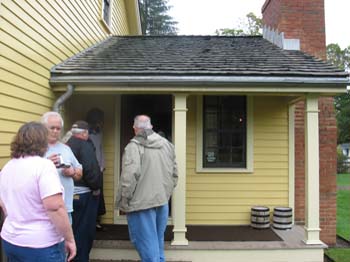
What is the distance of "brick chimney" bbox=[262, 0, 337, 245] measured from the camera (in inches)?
309

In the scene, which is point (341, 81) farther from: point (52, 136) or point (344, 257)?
point (52, 136)

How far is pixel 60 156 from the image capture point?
3.56 meters

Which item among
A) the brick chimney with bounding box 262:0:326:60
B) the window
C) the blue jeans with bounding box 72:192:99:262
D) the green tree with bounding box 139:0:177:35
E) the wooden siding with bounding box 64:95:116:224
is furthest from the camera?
the green tree with bounding box 139:0:177:35

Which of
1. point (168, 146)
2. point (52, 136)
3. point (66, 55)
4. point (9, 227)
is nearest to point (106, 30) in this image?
point (66, 55)

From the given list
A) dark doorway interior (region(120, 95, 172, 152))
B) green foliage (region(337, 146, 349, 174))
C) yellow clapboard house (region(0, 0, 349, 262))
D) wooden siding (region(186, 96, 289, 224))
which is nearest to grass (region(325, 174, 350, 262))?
yellow clapboard house (region(0, 0, 349, 262))

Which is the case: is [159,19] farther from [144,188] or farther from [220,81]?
[144,188]

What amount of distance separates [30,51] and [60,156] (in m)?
2.21

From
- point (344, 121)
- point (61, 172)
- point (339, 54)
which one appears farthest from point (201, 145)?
point (339, 54)

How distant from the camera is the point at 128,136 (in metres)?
7.48

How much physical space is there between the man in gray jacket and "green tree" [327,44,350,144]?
40.8 metres

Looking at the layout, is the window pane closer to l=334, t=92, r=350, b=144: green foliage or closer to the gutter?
the gutter

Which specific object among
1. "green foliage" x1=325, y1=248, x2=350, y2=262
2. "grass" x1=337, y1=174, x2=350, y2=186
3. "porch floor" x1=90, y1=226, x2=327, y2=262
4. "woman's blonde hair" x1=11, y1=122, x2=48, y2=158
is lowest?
"green foliage" x1=325, y1=248, x2=350, y2=262

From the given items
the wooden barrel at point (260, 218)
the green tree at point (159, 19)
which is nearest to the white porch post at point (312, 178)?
the wooden barrel at point (260, 218)

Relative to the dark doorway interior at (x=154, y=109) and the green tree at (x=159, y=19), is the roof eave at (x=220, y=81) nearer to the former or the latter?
the dark doorway interior at (x=154, y=109)
